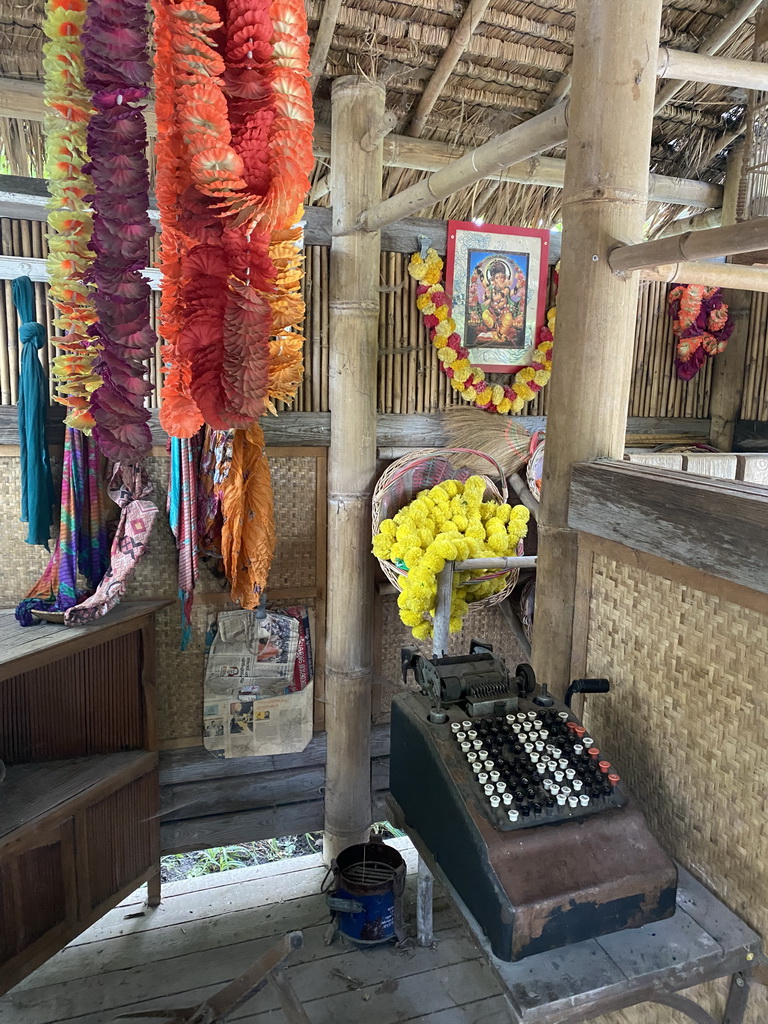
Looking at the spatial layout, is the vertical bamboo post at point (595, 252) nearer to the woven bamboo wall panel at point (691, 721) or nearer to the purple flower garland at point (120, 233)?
the woven bamboo wall panel at point (691, 721)

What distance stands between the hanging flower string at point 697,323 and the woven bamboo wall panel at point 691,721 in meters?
3.19

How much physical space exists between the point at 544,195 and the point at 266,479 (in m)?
2.68

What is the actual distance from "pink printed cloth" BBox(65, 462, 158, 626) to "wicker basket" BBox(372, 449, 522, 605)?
1103mm

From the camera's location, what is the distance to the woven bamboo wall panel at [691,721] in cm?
129

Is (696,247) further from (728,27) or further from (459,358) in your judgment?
(728,27)

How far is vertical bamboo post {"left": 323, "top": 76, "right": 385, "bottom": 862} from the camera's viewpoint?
3.51m

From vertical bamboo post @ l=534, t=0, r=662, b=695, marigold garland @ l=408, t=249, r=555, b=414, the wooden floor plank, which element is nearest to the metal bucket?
the wooden floor plank

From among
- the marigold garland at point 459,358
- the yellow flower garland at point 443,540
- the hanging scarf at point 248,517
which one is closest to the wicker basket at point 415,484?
the yellow flower garland at point 443,540

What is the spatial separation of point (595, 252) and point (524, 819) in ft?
4.11

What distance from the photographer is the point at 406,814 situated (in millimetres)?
1651

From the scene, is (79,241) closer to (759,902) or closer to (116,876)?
(759,902)

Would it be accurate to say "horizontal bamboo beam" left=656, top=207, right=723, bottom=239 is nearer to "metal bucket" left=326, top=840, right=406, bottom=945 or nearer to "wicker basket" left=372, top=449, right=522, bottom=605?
"wicker basket" left=372, top=449, right=522, bottom=605

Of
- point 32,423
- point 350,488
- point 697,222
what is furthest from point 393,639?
point 697,222

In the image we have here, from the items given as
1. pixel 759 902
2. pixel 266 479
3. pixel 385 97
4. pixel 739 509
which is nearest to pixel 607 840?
pixel 759 902
